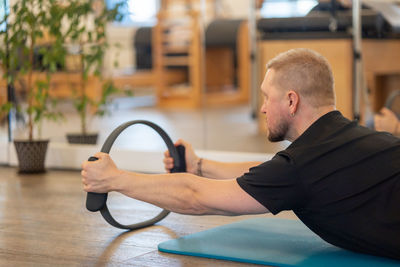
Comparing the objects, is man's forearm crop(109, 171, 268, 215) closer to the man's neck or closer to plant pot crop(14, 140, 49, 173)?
the man's neck

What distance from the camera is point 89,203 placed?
6.73ft

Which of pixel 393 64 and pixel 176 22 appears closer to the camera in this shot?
pixel 393 64

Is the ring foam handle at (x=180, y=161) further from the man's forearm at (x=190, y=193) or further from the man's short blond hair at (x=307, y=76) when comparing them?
the man's short blond hair at (x=307, y=76)

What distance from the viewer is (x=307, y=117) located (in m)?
1.86

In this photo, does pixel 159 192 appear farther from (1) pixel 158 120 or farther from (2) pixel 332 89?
(1) pixel 158 120

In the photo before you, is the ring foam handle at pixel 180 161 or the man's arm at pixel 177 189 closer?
the man's arm at pixel 177 189

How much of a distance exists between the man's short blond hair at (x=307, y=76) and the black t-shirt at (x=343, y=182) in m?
0.10

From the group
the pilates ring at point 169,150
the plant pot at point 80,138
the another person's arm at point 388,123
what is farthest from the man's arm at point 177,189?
the plant pot at point 80,138

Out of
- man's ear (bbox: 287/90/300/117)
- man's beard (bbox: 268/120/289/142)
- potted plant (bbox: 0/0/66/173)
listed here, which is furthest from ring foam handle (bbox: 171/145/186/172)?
potted plant (bbox: 0/0/66/173)

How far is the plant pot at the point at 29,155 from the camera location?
3633mm

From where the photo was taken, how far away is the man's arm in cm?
182

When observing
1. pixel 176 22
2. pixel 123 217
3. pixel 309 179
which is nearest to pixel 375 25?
pixel 123 217

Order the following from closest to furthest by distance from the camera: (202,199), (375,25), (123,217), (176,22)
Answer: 1. (202,199)
2. (123,217)
3. (375,25)
4. (176,22)

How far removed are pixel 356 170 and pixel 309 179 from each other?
13cm
